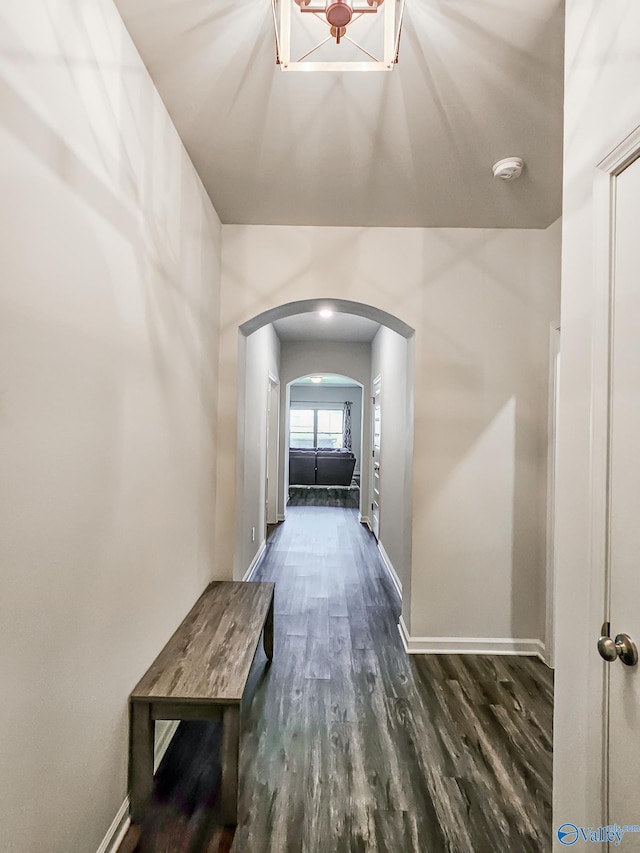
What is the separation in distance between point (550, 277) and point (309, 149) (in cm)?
164

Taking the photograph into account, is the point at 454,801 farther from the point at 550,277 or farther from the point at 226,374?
the point at 550,277

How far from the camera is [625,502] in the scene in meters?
0.99

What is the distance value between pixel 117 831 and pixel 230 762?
42cm

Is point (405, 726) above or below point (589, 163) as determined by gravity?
below

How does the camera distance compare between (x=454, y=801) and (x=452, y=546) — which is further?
(x=452, y=546)

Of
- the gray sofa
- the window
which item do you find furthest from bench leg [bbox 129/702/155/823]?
the window

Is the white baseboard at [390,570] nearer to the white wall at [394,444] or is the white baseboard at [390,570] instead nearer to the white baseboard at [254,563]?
the white wall at [394,444]

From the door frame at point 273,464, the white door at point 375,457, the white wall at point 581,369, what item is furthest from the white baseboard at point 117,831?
the door frame at point 273,464

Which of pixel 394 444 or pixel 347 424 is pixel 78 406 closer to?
pixel 394 444

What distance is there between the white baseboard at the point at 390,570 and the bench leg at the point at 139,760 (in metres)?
2.53

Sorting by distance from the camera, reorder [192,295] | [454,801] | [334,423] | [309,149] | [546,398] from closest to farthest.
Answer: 1. [454,801]
2. [309,149]
3. [192,295]
4. [546,398]
5. [334,423]

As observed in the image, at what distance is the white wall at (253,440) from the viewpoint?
3088 millimetres

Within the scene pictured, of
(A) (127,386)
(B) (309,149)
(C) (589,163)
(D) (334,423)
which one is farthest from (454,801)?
(D) (334,423)

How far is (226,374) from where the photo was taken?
2.77 meters
